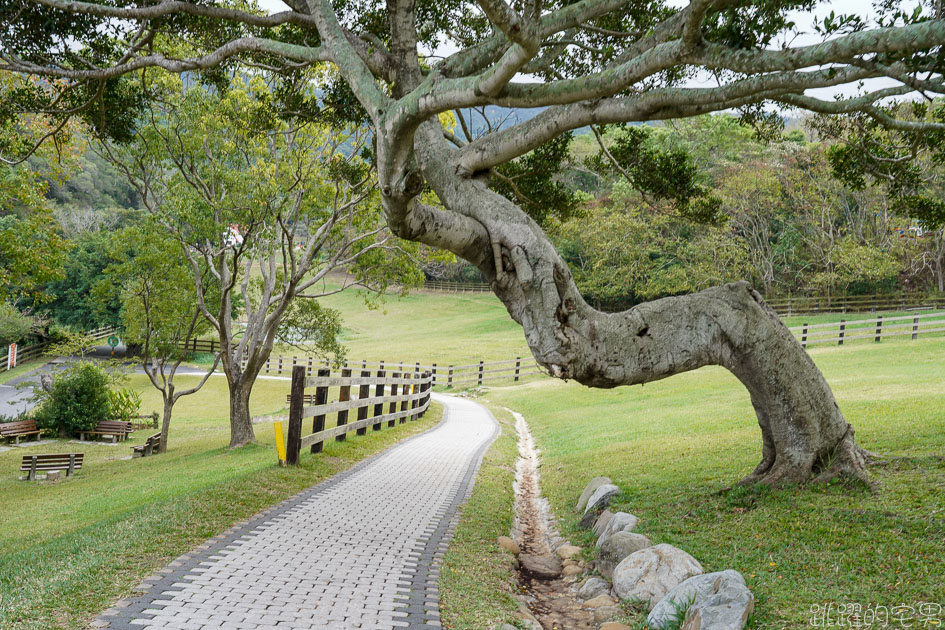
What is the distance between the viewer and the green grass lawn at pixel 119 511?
4109 mm

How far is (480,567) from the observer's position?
555 centimetres

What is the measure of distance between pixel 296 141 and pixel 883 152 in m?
11.9

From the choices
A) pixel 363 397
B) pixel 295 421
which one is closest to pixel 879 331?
pixel 363 397

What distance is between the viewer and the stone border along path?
156 inches

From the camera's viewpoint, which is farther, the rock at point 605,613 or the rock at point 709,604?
the rock at point 605,613

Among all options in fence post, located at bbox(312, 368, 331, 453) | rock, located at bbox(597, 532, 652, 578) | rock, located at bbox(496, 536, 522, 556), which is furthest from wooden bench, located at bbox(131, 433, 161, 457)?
rock, located at bbox(597, 532, 652, 578)

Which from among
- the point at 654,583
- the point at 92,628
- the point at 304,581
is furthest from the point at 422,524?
the point at 92,628

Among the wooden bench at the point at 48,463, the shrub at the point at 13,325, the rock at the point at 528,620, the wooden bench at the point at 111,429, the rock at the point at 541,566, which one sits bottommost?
the wooden bench at the point at 111,429

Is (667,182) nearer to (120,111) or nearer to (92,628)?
(92,628)

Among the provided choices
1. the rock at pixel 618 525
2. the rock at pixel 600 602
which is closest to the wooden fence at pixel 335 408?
the rock at pixel 618 525

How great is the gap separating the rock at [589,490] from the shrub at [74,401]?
18115 mm

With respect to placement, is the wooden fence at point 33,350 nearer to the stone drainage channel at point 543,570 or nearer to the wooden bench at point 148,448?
the wooden bench at point 148,448

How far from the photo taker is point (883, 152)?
25.9 feet

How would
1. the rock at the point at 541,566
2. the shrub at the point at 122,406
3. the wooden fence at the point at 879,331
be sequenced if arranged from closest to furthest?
the rock at the point at 541,566 < the shrub at the point at 122,406 < the wooden fence at the point at 879,331
